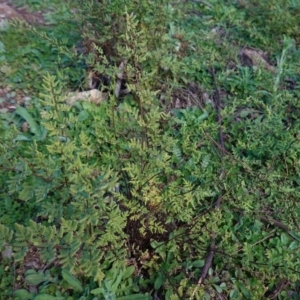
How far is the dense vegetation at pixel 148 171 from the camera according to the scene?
1.58 m

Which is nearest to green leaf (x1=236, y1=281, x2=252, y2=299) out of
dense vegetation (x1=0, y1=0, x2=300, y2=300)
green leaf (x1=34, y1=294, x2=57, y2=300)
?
dense vegetation (x1=0, y1=0, x2=300, y2=300)

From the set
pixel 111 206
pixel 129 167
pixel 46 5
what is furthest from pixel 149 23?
pixel 111 206

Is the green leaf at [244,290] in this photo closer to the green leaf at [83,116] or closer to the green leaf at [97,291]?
the green leaf at [97,291]

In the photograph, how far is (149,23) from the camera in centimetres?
268

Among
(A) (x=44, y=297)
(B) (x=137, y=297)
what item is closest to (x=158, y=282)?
(B) (x=137, y=297)

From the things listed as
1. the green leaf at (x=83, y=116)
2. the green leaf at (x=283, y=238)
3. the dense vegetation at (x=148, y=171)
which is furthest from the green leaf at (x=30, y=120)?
the green leaf at (x=283, y=238)

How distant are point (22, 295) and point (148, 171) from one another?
2.44 ft

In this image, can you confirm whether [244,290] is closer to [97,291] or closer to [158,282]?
[158,282]

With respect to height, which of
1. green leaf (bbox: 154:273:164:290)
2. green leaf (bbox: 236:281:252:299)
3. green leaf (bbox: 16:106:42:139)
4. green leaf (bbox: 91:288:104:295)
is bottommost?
green leaf (bbox: 236:281:252:299)

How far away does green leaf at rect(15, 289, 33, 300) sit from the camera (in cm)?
174

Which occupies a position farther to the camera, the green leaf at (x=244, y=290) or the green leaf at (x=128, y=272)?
the green leaf at (x=244, y=290)

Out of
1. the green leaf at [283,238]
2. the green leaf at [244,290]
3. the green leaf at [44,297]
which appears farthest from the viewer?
the green leaf at [283,238]

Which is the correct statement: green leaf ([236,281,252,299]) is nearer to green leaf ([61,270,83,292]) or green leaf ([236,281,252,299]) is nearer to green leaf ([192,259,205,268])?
green leaf ([192,259,205,268])

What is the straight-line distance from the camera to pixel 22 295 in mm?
1748
